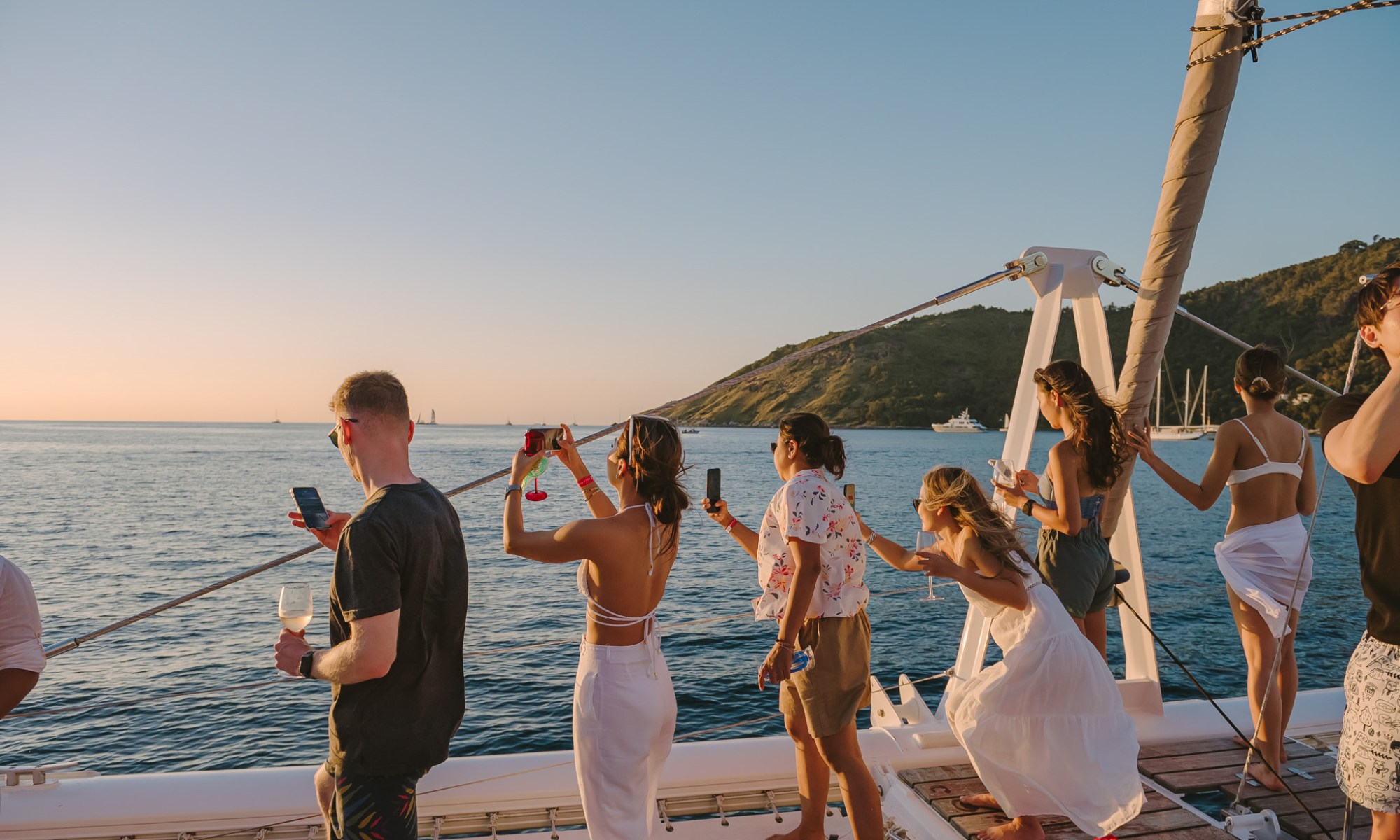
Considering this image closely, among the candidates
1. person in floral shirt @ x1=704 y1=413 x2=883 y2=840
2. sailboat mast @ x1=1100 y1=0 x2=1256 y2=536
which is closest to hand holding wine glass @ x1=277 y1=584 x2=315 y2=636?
person in floral shirt @ x1=704 y1=413 x2=883 y2=840

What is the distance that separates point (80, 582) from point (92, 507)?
1932cm

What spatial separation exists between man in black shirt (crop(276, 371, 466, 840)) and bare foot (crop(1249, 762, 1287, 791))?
3462mm

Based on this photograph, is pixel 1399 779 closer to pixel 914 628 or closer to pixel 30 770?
pixel 30 770

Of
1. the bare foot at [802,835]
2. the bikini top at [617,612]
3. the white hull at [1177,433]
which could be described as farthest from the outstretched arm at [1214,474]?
the white hull at [1177,433]

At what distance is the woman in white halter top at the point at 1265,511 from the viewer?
3631 mm

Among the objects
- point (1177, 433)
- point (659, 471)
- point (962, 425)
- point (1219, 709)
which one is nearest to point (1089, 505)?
point (1219, 709)

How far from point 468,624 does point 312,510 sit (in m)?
14.7

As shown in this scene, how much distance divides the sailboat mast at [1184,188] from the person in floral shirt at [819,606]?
1222mm

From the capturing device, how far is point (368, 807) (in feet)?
7.18

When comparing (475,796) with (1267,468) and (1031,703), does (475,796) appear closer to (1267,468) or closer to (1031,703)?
(1031,703)

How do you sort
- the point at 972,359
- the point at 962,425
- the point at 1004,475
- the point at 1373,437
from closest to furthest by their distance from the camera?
the point at 1373,437 < the point at 1004,475 < the point at 972,359 < the point at 962,425

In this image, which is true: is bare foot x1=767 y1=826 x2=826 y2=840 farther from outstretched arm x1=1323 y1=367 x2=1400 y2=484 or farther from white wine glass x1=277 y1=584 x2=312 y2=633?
outstretched arm x1=1323 y1=367 x2=1400 y2=484

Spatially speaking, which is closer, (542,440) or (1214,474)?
(542,440)

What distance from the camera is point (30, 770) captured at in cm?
328
